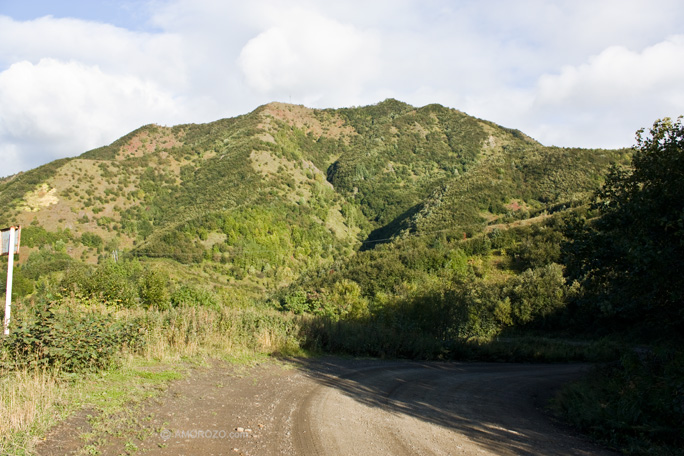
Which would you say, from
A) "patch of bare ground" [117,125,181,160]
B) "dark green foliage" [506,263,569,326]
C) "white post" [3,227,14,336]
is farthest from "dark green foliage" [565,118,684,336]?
"patch of bare ground" [117,125,181,160]

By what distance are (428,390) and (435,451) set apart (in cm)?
452

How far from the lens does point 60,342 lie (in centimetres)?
687

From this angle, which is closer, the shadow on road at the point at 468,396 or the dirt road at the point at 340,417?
the dirt road at the point at 340,417

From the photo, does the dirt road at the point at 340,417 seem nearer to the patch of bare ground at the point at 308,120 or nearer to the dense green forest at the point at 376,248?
the dense green forest at the point at 376,248

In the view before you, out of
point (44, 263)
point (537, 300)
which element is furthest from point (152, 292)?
point (44, 263)

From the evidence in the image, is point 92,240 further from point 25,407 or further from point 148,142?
point 25,407

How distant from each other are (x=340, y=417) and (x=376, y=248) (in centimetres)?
6506

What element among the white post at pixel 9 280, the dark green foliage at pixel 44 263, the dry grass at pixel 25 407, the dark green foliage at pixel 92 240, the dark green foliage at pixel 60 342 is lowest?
the dry grass at pixel 25 407

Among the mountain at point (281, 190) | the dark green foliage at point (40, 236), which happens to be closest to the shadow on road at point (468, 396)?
the mountain at point (281, 190)

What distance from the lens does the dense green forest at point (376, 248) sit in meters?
7.80

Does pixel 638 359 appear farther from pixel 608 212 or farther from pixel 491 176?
pixel 491 176

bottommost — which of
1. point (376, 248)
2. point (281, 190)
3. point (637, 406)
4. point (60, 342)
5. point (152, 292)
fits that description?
point (637, 406)

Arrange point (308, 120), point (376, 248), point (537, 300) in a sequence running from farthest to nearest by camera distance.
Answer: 1. point (308, 120)
2. point (376, 248)
3. point (537, 300)

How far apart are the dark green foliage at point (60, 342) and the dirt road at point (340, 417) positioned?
57.6 inches
